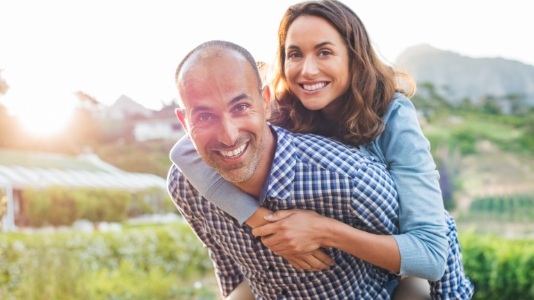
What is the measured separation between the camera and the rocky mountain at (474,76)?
28766 millimetres

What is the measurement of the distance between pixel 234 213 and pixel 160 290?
22.3 ft

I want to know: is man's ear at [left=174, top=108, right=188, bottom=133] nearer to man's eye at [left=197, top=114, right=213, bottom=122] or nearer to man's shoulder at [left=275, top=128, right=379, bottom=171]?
man's eye at [left=197, top=114, right=213, bottom=122]

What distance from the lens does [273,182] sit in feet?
6.82

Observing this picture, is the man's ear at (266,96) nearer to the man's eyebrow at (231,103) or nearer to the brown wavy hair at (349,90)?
the man's eyebrow at (231,103)

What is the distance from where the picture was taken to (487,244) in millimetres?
6344

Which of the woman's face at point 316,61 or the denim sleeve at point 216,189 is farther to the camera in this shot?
the woman's face at point 316,61

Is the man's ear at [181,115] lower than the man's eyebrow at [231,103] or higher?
lower

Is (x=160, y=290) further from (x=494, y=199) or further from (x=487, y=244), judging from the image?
(x=494, y=199)

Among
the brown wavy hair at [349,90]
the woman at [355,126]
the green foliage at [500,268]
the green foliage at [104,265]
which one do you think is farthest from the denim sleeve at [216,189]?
the green foliage at [104,265]

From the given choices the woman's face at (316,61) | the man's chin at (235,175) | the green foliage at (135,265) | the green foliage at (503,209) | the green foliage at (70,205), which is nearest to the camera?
the man's chin at (235,175)

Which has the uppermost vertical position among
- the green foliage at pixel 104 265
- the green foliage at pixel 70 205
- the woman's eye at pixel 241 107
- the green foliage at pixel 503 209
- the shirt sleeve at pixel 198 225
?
the woman's eye at pixel 241 107

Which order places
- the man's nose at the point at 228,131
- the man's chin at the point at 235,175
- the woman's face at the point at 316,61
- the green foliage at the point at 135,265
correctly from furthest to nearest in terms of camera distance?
the green foliage at the point at 135,265
the woman's face at the point at 316,61
the man's chin at the point at 235,175
the man's nose at the point at 228,131

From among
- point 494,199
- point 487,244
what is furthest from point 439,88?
point 487,244

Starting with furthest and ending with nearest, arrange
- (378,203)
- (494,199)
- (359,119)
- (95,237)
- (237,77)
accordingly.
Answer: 1. (494,199)
2. (95,237)
3. (359,119)
4. (378,203)
5. (237,77)
